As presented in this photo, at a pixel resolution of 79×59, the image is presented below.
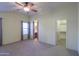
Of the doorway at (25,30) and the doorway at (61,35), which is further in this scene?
the doorway at (61,35)

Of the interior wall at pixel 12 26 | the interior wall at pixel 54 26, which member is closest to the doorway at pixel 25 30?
the interior wall at pixel 12 26

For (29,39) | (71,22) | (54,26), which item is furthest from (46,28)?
(71,22)

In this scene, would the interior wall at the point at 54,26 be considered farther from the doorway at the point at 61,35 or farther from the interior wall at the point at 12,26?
the interior wall at the point at 12,26

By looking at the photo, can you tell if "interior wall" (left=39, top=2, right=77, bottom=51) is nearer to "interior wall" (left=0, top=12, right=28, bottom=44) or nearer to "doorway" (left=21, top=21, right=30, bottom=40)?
"doorway" (left=21, top=21, right=30, bottom=40)

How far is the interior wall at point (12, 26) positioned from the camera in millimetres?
2785

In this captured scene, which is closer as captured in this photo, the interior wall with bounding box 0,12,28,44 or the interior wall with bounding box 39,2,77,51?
the interior wall with bounding box 0,12,28,44

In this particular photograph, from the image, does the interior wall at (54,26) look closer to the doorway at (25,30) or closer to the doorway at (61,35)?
the doorway at (61,35)

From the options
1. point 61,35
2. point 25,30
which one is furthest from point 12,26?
point 61,35

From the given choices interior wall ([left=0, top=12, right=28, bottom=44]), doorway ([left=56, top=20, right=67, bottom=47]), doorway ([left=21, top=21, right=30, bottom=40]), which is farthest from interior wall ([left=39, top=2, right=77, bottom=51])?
interior wall ([left=0, top=12, right=28, bottom=44])

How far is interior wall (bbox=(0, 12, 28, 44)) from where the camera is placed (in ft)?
9.14

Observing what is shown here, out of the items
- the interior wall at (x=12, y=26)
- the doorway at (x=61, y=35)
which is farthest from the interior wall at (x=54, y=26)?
the interior wall at (x=12, y=26)

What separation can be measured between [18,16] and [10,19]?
26cm

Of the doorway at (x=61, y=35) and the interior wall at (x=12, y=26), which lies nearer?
the interior wall at (x=12, y=26)

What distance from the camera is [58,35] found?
3.79 meters
